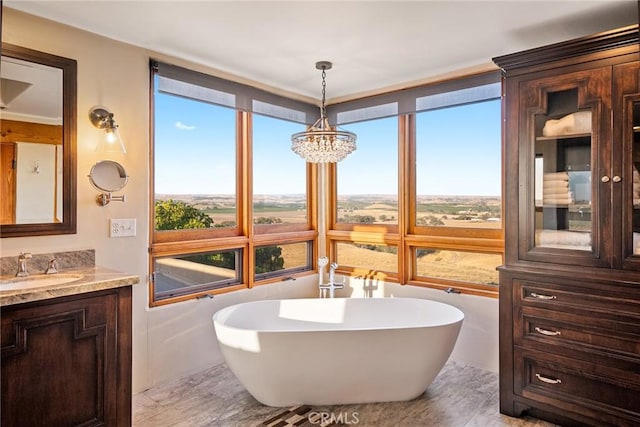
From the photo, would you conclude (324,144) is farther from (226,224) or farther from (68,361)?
(68,361)

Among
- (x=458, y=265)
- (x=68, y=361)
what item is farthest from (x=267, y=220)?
(x=68, y=361)

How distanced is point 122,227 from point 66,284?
0.80m

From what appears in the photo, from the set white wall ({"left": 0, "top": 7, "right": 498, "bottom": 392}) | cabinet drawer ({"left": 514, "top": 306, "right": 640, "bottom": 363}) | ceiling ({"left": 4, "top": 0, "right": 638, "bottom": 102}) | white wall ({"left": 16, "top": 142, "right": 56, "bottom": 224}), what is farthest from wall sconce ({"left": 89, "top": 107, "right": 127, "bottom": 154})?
Answer: cabinet drawer ({"left": 514, "top": 306, "right": 640, "bottom": 363})

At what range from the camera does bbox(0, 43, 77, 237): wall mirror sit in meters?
2.25

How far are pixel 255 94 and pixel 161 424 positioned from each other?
2.57 m

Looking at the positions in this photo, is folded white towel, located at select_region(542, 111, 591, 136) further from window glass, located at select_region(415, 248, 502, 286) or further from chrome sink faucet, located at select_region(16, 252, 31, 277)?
chrome sink faucet, located at select_region(16, 252, 31, 277)

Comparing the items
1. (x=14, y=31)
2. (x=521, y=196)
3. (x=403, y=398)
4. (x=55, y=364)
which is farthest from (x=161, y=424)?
(x=521, y=196)

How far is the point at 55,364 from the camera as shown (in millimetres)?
1910

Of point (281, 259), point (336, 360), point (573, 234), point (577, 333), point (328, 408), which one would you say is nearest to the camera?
point (577, 333)

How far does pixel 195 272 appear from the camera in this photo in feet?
10.8

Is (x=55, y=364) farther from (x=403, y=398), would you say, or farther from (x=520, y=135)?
(x=520, y=135)

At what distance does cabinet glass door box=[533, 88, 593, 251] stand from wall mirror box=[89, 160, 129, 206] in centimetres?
264

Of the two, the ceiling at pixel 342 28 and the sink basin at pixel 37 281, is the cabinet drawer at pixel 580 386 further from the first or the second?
the sink basin at pixel 37 281

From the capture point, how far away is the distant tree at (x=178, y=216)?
3.06 meters
